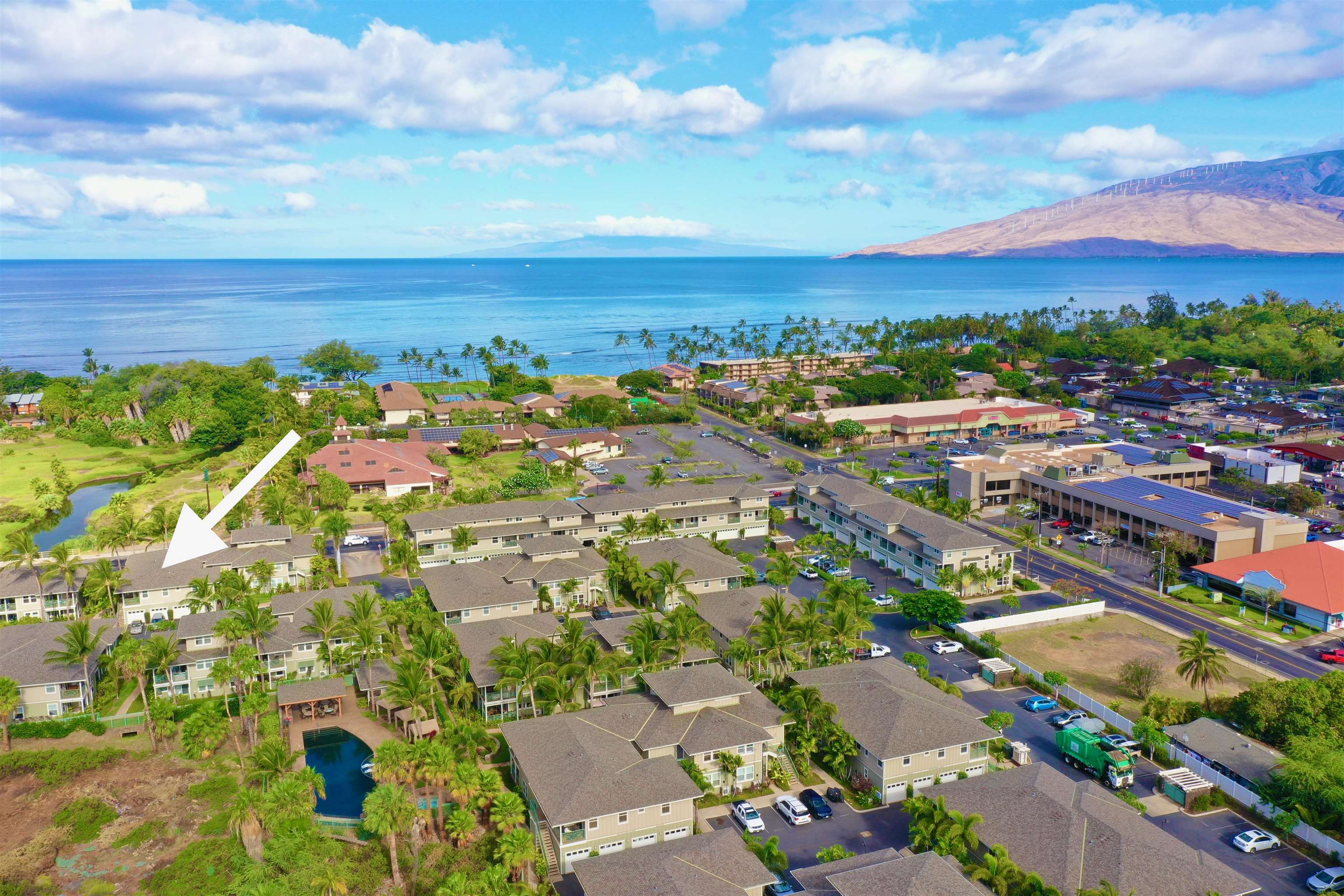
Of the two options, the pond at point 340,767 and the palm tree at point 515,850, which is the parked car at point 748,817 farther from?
the pond at point 340,767

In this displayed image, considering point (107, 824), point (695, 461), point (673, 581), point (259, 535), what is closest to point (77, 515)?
point (259, 535)

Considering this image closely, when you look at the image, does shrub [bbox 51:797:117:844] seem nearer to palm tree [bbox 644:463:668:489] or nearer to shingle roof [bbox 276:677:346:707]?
shingle roof [bbox 276:677:346:707]

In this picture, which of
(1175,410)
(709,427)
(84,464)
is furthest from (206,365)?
(1175,410)

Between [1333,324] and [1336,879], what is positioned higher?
[1333,324]

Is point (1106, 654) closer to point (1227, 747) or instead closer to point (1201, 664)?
point (1201, 664)

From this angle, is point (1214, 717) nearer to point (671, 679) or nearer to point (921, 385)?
point (671, 679)

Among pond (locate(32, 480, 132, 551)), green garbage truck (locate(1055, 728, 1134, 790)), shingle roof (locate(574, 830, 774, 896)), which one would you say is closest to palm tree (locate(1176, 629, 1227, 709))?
green garbage truck (locate(1055, 728, 1134, 790))
